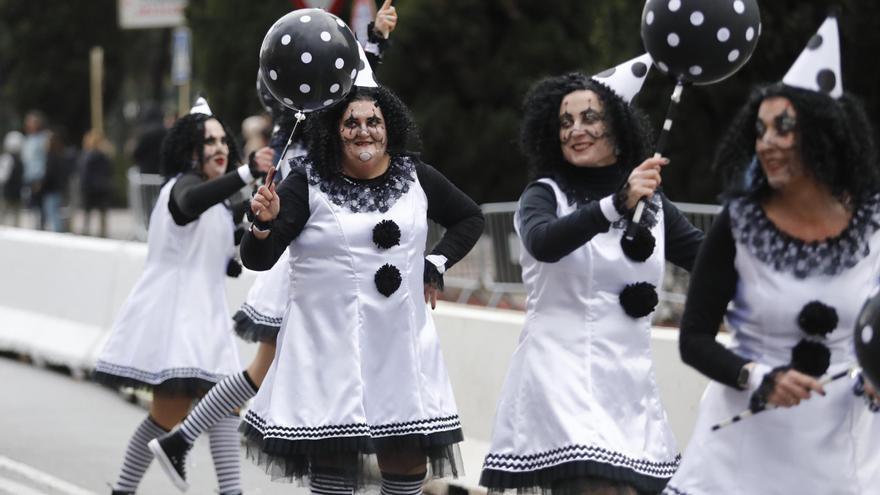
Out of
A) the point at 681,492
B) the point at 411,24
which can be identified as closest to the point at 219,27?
the point at 411,24

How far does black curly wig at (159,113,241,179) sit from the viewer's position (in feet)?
25.6

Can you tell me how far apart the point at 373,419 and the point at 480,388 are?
2712mm

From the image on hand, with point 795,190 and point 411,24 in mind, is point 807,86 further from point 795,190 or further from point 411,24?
Answer: point 411,24

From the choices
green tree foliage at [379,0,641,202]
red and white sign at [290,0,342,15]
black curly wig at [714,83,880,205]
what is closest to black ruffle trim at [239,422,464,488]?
black curly wig at [714,83,880,205]

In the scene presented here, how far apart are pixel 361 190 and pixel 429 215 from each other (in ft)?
1.44

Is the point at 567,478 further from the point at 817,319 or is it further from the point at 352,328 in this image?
the point at 817,319

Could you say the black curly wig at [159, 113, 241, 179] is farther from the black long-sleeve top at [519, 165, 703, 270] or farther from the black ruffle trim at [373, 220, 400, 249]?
the black long-sleeve top at [519, 165, 703, 270]

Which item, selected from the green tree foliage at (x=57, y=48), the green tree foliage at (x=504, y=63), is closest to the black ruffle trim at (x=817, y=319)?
the green tree foliage at (x=504, y=63)

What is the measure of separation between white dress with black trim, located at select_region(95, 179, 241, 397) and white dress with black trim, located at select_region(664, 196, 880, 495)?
391cm

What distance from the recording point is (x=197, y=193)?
24.2 ft

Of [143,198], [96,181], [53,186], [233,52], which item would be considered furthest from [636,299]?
[53,186]

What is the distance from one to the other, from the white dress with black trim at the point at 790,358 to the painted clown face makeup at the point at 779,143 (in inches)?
4.4

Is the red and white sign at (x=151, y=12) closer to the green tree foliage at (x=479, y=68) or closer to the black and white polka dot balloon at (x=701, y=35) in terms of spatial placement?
the green tree foliage at (x=479, y=68)

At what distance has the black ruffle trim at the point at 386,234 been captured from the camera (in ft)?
19.9
